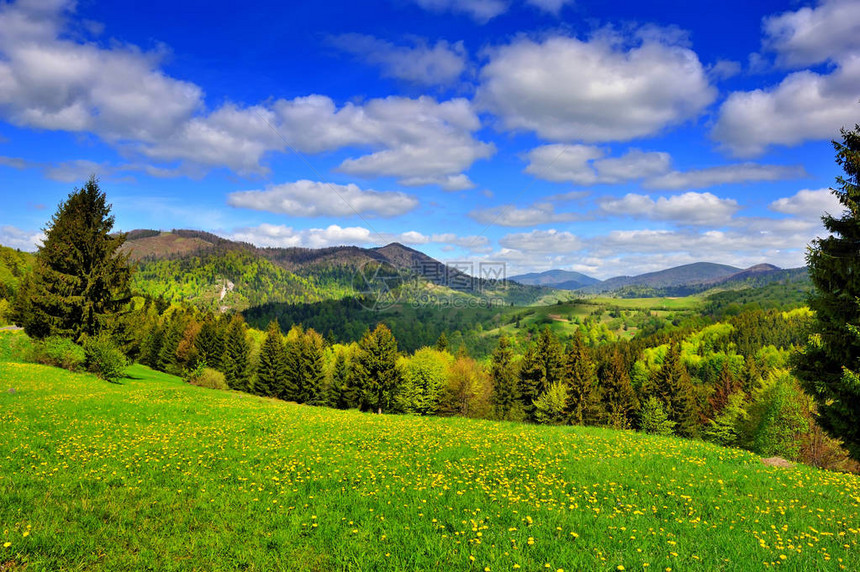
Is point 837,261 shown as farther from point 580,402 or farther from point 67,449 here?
point 580,402

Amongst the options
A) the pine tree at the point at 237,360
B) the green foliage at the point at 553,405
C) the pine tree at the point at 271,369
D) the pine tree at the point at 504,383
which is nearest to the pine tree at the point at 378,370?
the pine tree at the point at 504,383

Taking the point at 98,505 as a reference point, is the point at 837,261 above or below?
above

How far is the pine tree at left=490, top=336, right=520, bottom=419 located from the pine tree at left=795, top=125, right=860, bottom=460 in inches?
1864

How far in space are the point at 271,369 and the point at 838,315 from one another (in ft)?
248

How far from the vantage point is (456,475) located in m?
12.1

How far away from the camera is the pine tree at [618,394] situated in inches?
2454

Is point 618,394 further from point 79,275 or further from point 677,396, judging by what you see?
point 79,275

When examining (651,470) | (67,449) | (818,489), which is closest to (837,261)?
(818,489)

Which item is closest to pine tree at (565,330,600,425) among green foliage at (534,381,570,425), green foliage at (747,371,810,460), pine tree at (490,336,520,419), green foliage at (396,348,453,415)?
green foliage at (534,381,570,425)

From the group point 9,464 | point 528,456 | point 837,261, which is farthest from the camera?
point 837,261

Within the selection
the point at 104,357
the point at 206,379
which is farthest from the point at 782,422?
the point at 206,379

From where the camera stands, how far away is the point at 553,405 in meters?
54.9

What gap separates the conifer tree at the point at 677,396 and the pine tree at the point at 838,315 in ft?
164

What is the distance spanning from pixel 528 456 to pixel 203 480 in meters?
10.2
